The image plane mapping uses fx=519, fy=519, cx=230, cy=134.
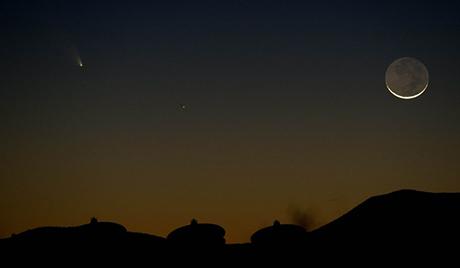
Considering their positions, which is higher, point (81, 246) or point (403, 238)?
point (81, 246)

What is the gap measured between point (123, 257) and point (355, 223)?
464 inches

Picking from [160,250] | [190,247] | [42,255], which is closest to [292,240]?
[190,247]

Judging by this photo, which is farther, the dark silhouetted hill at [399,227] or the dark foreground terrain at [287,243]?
the dark foreground terrain at [287,243]

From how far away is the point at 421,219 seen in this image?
868 inches

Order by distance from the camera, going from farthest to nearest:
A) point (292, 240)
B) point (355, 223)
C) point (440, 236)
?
point (292, 240)
point (355, 223)
point (440, 236)

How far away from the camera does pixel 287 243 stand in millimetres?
25719

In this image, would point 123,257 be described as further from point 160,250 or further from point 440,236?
point 440,236

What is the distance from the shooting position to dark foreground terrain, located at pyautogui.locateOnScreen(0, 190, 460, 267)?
21391mm

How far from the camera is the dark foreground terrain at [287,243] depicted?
21391mm

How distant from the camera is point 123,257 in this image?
1049 inches

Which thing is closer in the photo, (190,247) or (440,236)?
(440,236)

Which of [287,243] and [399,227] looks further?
[287,243]

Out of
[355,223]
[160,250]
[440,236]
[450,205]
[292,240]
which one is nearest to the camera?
[440,236]

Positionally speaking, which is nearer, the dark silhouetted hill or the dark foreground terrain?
the dark silhouetted hill
